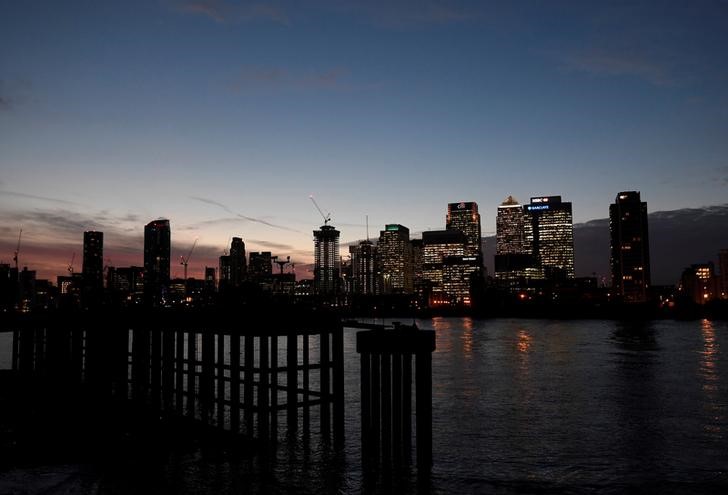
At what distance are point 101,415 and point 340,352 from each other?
15.3m

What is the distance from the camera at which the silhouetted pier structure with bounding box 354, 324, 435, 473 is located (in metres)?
20.1

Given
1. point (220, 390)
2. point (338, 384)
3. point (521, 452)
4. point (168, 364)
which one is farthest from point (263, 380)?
point (521, 452)

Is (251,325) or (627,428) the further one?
(627,428)

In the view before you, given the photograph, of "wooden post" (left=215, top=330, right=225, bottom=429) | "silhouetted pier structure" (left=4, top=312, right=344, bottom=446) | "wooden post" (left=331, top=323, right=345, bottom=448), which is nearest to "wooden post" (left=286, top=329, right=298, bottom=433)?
"silhouetted pier structure" (left=4, top=312, right=344, bottom=446)

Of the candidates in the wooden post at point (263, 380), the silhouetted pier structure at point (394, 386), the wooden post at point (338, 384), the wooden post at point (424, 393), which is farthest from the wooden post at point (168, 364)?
the wooden post at point (424, 393)

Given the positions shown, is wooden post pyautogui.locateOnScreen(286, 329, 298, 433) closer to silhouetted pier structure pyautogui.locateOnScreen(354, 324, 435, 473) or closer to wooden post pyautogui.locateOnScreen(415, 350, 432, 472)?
silhouetted pier structure pyautogui.locateOnScreen(354, 324, 435, 473)

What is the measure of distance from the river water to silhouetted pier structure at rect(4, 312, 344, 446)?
189 cm

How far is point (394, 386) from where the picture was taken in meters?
20.2

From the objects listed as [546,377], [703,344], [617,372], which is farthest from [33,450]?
[703,344]

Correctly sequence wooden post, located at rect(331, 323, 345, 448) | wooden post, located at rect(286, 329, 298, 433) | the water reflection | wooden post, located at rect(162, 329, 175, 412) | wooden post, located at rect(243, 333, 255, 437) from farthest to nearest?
1. the water reflection
2. wooden post, located at rect(162, 329, 175, 412)
3. wooden post, located at rect(331, 323, 345, 448)
4. wooden post, located at rect(286, 329, 298, 433)
5. wooden post, located at rect(243, 333, 255, 437)

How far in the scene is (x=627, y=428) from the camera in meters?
33.9

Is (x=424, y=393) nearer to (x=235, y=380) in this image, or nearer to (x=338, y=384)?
(x=338, y=384)

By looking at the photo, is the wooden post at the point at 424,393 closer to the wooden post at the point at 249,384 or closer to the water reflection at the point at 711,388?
the wooden post at the point at 249,384

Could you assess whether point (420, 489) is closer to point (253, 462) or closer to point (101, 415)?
point (253, 462)
